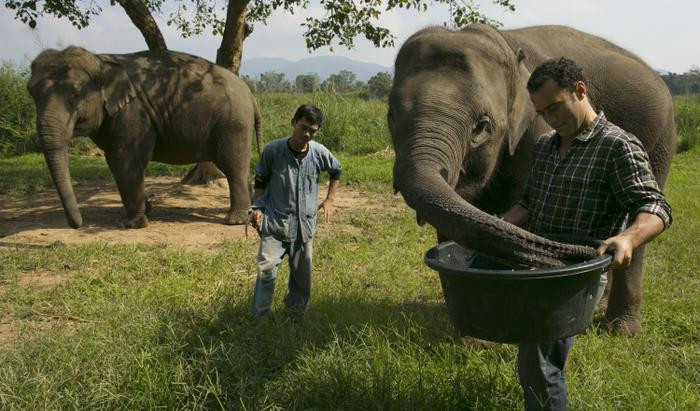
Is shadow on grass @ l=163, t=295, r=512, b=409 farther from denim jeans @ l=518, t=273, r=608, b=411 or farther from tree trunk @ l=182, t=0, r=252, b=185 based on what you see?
tree trunk @ l=182, t=0, r=252, b=185

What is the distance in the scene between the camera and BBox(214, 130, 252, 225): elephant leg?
8094 millimetres

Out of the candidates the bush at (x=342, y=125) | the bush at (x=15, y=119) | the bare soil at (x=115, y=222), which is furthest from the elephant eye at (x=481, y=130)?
the bush at (x=15, y=119)

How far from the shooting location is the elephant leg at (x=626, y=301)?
13.8 feet

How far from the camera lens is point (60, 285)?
16.9ft

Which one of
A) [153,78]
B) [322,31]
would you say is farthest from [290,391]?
[322,31]

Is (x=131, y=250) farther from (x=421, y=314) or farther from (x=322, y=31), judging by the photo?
(x=322, y=31)

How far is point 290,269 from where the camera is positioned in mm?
4426

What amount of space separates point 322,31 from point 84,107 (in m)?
3.81

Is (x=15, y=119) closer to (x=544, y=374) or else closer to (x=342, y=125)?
(x=342, y=125)

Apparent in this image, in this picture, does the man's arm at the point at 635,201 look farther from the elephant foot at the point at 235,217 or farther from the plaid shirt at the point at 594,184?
the elephant foot at the point at 235,217

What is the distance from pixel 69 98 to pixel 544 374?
6340mm

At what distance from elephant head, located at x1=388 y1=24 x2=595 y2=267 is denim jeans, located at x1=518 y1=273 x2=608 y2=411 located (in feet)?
2.00

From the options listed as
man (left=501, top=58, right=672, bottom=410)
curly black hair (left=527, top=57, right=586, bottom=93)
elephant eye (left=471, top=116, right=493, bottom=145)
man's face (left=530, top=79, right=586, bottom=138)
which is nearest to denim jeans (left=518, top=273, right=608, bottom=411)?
man (left=501, top=58, right=672, bottom=410)

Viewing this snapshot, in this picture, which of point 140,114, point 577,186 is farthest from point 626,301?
point 140,114
